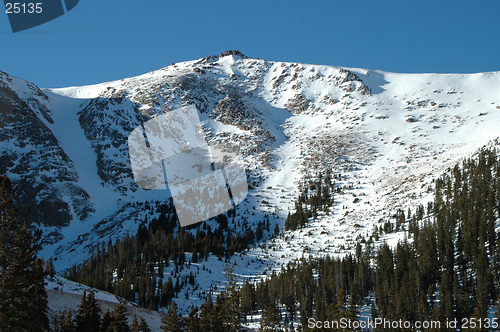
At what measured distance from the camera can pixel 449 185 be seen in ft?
524

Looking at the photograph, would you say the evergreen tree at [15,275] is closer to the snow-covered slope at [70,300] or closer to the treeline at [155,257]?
the snow-covered slope at [70,300]

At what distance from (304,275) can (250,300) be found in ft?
57.4

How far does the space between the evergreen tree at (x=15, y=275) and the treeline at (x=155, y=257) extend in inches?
3874

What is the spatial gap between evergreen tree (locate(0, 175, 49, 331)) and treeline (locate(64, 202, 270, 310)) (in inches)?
3874

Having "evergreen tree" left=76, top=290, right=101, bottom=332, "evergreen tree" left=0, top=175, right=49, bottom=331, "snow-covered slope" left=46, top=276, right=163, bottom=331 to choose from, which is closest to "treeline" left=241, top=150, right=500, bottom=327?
"snow-covered slope" left=46, top=276, right=163, bottom=331

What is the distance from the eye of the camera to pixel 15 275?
27.6 meters

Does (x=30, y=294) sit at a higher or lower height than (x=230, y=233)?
lower

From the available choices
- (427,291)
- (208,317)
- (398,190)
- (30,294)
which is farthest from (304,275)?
(30,294)

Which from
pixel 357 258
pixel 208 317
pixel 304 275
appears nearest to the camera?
pixel 208 317

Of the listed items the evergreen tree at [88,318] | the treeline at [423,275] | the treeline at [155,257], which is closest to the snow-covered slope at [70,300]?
the evergreen tree at [88,318]

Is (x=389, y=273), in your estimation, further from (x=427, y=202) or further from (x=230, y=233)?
(x=230, y=233)

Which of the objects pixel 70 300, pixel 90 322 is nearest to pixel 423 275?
pixel 70 300

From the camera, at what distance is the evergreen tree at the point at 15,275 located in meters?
27.3

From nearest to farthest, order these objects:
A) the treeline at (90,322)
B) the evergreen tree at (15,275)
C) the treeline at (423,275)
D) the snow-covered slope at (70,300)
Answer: the evergreen tree at (15,275)
the treeline at (90,322)
the snow-covered slope at (70,300)
the treeline at (423,275)
